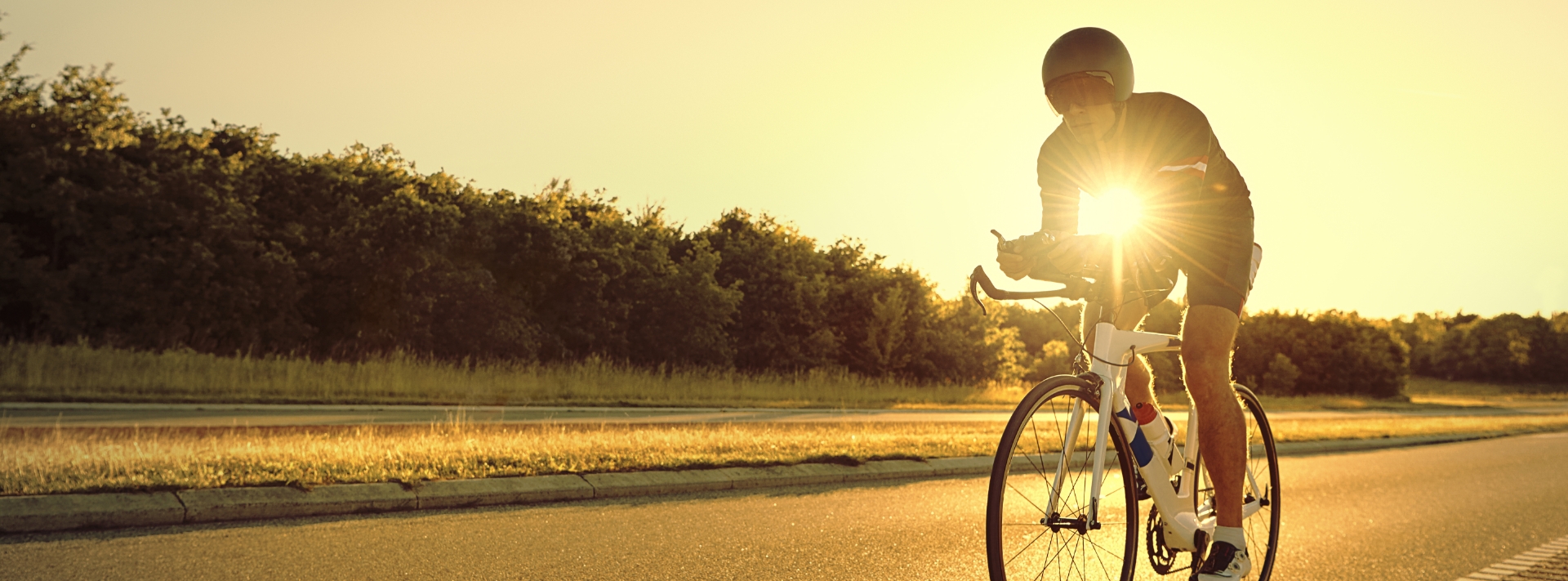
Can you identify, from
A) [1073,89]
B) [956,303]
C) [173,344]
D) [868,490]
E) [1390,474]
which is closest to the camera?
[1073,89]

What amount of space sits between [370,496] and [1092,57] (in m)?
5.02

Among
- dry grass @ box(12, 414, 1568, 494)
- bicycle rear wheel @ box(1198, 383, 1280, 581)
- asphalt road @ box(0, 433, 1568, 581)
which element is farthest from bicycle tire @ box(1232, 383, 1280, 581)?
dry grass @ box(12, 414, 1568, 494)

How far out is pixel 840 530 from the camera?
6113mm

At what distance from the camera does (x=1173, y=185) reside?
3.64 m

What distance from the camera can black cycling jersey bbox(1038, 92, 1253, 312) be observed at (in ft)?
12.0

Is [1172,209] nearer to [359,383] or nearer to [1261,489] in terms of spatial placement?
[1261,489]

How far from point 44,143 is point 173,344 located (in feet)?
16.9

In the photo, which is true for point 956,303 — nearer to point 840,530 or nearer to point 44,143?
point 44,143

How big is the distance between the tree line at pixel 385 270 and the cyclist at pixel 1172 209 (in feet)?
53.3

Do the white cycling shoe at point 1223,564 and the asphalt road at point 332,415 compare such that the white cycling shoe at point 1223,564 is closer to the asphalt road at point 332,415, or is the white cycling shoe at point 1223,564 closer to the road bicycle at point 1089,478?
the road bicycle at point 1089,478

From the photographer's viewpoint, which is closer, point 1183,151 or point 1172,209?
point 1183,151

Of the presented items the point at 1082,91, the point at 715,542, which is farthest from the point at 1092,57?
the point at 715,542

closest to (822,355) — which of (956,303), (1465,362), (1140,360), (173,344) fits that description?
(956,303)

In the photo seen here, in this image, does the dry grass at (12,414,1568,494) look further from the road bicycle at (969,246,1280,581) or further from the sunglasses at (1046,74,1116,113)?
the sunglasses at (1046,74,1116,113)
